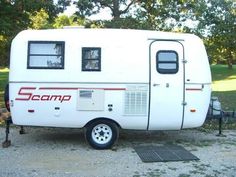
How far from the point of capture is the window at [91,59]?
10188 mm

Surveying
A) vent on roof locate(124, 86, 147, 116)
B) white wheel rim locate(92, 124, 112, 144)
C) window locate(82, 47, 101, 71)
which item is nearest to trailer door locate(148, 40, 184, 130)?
vent on roof locate(124, 86, 147, 116)

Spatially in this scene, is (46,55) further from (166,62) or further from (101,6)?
(101,6)

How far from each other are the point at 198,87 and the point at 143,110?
1.31 m

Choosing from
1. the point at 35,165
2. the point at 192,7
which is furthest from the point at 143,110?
the point at 192,7

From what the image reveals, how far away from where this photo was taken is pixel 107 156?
959 cm

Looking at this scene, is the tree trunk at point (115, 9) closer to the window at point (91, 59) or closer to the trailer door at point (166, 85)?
the trailer door at point (166, 85)

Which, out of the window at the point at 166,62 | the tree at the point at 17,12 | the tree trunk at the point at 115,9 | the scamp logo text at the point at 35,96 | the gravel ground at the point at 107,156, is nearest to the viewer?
the gravel ground at the point at 107,156

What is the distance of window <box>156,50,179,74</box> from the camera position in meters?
10.3

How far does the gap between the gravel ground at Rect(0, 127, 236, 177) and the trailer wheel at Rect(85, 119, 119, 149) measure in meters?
0.18

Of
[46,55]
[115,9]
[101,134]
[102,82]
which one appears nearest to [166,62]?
[102,82]

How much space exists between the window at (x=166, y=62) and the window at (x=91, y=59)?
4.17 feet

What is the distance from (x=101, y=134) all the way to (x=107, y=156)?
2.65 ft

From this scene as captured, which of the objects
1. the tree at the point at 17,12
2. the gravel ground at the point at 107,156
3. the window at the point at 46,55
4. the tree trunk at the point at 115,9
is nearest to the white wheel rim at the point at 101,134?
the gravel ground at the point at 107,156

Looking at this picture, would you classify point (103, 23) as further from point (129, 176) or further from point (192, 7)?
point (129, 176)
